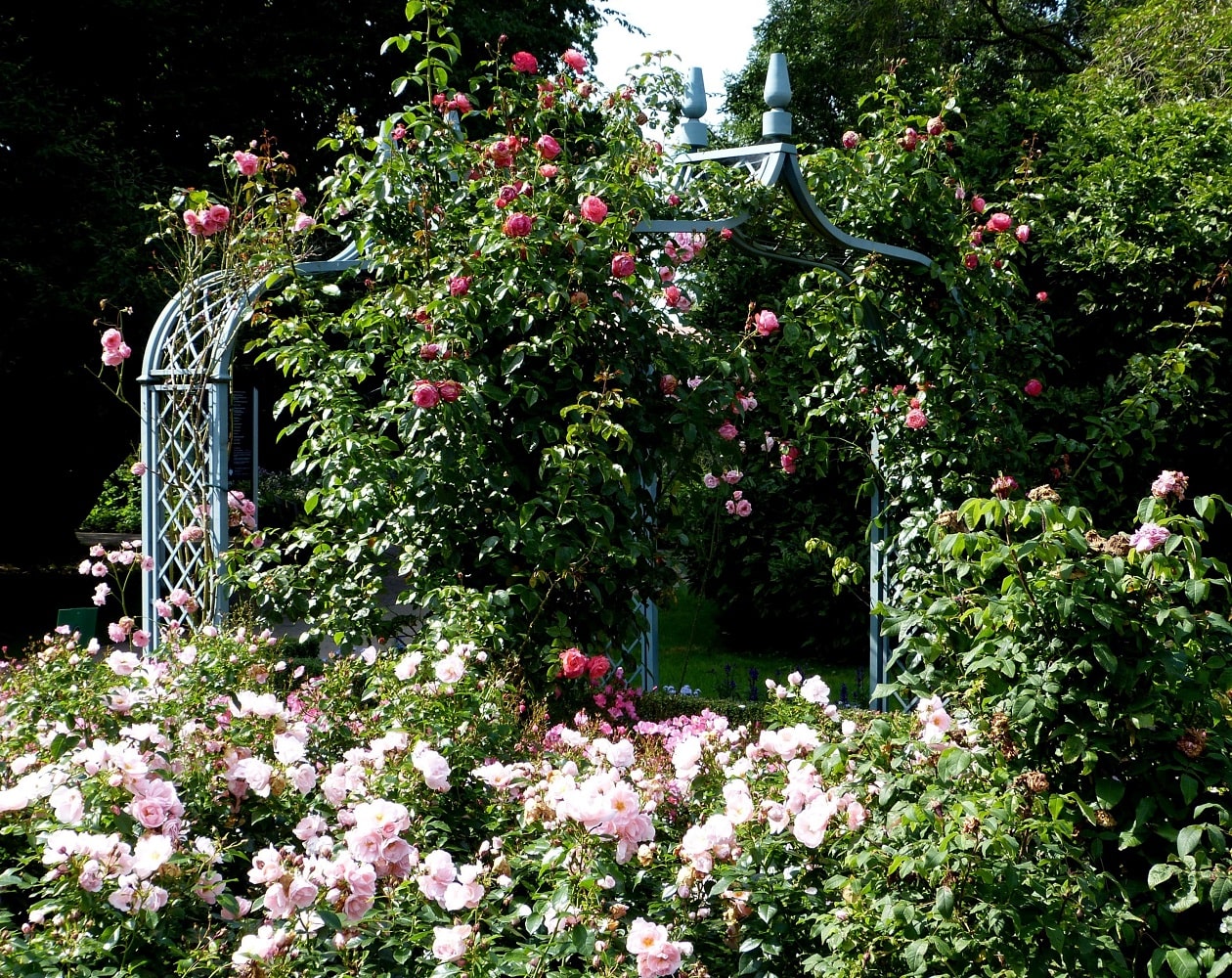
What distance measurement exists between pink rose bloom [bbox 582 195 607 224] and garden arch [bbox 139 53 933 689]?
0.36m

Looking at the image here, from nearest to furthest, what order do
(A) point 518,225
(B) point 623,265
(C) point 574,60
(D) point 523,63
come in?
(A) point 518,225, (B) point 623,265, (D) point 523,63, (C) point 574,60

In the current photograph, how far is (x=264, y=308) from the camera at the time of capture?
413 cm

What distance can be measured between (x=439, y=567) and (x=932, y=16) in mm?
11353

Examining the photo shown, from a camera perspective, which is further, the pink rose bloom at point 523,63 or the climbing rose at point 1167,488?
the pink rose bloom at point 523,63

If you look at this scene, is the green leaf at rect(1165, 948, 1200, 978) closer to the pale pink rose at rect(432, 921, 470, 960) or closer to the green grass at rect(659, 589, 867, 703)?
the pale pink rose at rect(432, 921, 470, 960)

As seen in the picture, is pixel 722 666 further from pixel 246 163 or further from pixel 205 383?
pixel 246 163

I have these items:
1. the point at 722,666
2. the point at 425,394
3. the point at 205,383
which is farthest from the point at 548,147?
the point at 722,666

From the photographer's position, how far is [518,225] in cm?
345

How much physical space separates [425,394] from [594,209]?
0.78 metres

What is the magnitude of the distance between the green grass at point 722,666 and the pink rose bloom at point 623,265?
2478 mm

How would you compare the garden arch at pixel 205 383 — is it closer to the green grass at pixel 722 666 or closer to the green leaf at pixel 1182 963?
the green grass at pixel 722 666

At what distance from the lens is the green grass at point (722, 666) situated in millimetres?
6230

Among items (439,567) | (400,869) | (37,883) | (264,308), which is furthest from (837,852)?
(264,308)

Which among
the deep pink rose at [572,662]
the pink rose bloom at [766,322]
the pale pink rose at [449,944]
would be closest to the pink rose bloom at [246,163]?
the pink rose bloom at [766,322]
